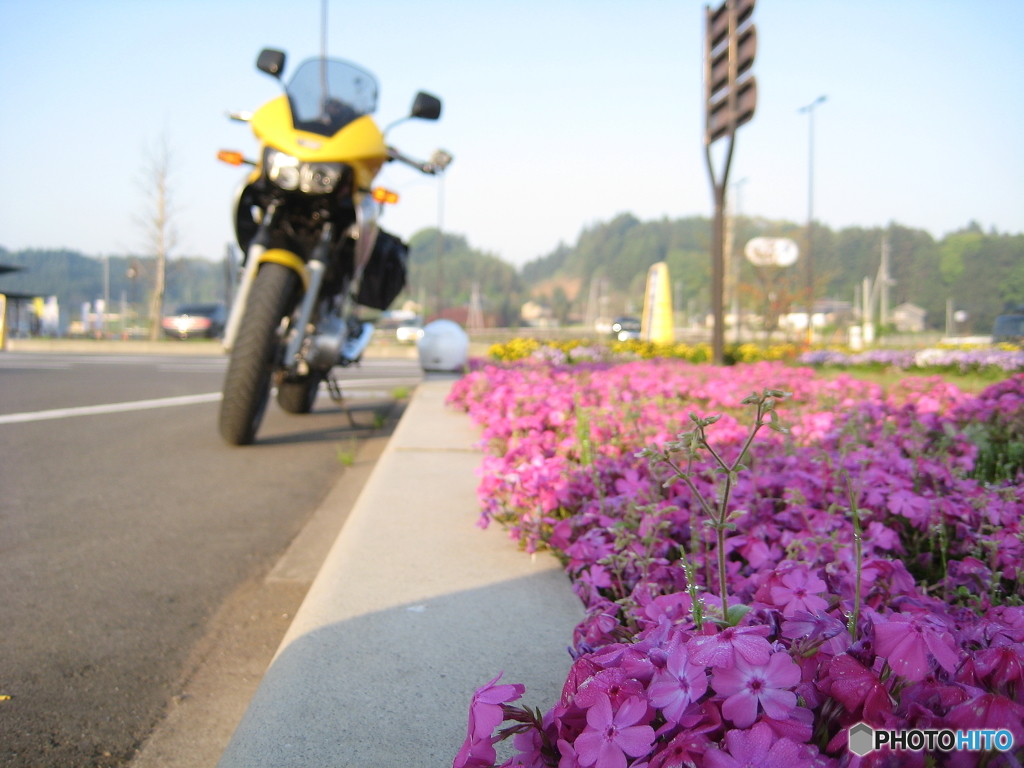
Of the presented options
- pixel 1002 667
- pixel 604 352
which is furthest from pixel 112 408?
pixel 1002 667

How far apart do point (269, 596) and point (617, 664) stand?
5.43ft

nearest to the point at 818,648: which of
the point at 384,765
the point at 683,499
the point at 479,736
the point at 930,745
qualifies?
the point at 930,745

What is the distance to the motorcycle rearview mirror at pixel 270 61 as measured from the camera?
15.4ft

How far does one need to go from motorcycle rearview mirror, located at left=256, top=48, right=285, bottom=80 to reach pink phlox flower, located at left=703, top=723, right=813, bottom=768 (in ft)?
16.0

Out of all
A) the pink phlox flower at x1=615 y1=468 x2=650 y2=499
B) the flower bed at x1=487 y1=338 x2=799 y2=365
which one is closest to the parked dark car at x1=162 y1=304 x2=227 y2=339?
the flower bed at x1=487 y1=338 x2=799 y2=365

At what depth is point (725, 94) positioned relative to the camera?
25.7ft

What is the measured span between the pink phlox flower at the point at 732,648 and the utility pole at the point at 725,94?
7.02 meters

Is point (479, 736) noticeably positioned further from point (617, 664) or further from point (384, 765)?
point (384, 765)

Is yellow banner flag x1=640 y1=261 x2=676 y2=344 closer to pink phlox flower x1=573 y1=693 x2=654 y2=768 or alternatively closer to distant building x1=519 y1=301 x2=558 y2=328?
pink phlox flower x1=573 y1=693 x2=654 y2=768

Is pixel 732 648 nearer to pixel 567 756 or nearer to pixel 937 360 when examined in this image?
pixel 567 756

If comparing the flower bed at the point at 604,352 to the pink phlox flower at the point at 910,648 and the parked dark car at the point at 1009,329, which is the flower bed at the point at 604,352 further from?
the pink phlox flower at the point at 910,648

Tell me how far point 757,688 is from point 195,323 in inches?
1183

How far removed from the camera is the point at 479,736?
31.3 inches

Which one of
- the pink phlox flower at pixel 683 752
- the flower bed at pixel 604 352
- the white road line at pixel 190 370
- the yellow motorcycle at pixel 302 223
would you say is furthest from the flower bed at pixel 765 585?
the white road line at pixel 190 370
